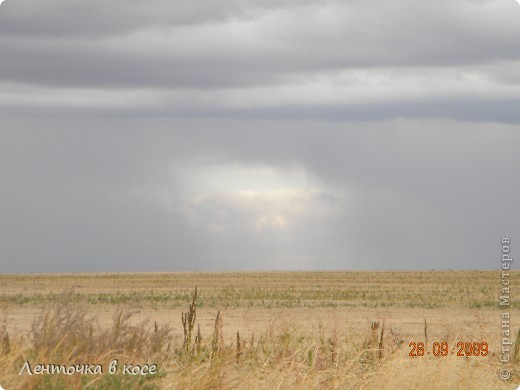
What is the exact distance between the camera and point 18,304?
3816 cm

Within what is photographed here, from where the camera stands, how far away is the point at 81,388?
29.3 ft

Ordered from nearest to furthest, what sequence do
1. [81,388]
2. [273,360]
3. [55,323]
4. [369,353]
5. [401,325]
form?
[81,388]
[55,323]
[273,360]
[369,353]
[401,325]

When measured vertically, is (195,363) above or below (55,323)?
below

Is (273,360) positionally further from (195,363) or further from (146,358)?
(146,358)

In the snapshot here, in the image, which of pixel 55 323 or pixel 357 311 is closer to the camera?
pixel 55 323

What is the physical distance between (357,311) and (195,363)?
2422 cm

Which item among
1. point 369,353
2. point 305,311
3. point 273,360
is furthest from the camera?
point 305,311

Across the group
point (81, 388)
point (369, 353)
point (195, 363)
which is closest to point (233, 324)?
point (369, 353)
